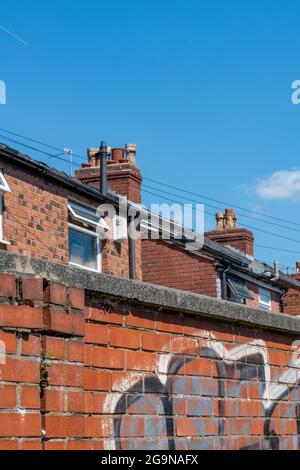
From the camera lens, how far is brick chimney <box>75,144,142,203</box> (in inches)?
890

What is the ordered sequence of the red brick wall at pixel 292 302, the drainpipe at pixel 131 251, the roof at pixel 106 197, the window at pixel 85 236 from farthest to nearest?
the red brick wall at pixel 292 302 < the drainpipe at pixel 131 251 < the window at pixel 85 236 < the roof at pixel 106 197

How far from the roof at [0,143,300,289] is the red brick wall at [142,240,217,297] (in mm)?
289

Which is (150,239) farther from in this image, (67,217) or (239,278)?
(67,217)

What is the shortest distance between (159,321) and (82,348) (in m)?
0.71

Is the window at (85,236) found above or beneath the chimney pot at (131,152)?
beneath

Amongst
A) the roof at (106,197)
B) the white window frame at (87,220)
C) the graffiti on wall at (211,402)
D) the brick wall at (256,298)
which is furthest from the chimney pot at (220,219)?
the graffiti on wall at (211,402)

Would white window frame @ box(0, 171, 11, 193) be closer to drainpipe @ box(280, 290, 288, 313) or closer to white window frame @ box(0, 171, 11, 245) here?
white window frame @ box(0, 171, 11, 245)

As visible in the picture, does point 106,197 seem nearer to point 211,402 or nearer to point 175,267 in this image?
point 175,267

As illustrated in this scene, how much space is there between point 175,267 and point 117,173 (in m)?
3.47

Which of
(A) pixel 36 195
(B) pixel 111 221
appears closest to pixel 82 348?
(A) pixel 36 195

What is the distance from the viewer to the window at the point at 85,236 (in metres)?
18.4

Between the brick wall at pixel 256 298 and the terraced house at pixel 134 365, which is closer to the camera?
the terraced house at pixel 134 365

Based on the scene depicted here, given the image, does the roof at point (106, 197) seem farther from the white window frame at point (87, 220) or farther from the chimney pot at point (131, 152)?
the chimney pot at point (131, 152)

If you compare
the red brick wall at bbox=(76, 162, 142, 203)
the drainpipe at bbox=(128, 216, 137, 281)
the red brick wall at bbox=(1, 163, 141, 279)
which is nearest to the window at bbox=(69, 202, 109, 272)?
the red brick wall at bbox=(1, 163, 141, 279)
